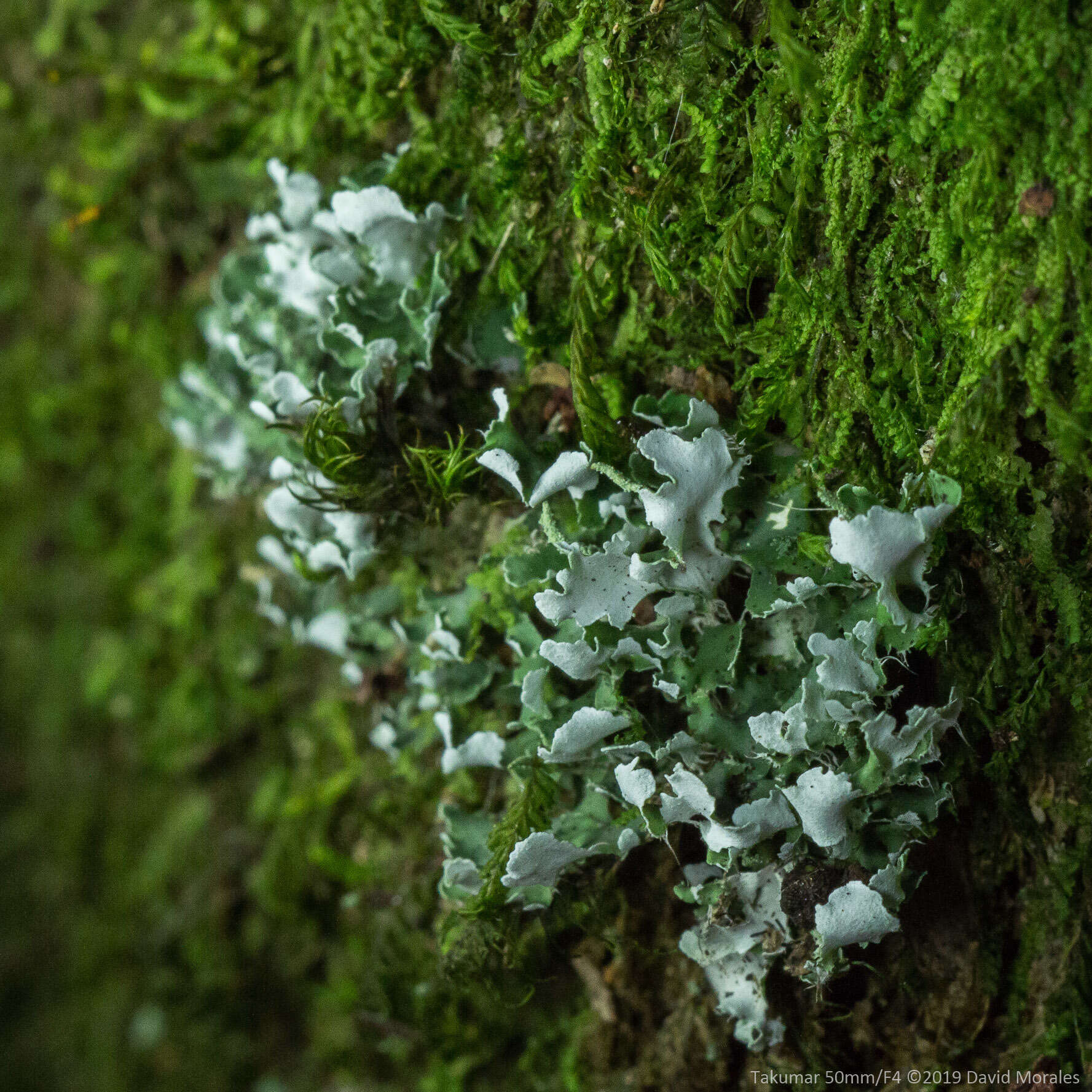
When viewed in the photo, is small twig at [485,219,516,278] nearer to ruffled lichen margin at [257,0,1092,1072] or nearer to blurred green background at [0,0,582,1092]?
ruffled lichen margin at [257,0,1092,1072]

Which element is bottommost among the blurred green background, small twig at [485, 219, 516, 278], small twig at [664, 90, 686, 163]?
the blurred green background

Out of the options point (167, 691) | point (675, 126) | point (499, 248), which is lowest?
point (167, 691)

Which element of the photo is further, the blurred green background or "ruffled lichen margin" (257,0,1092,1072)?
the blurred green background

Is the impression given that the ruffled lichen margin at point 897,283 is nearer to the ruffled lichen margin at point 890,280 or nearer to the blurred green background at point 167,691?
the ruffled lichen margin at point 890,280

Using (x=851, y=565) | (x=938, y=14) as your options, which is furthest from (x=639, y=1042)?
(x=938, y=14)

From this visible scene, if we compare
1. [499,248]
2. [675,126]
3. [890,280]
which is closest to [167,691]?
[499,248]

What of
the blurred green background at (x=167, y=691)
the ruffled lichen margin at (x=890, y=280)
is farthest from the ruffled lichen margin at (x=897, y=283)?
the blurred green background at (x=167, y=691)

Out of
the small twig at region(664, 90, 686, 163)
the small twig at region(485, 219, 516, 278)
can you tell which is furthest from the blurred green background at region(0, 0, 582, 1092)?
the small twig at region(664, 90, 686, 163)

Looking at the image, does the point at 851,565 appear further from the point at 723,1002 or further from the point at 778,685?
the point at 723,1002

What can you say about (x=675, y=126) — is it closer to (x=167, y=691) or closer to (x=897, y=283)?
(x=897, y=283)
